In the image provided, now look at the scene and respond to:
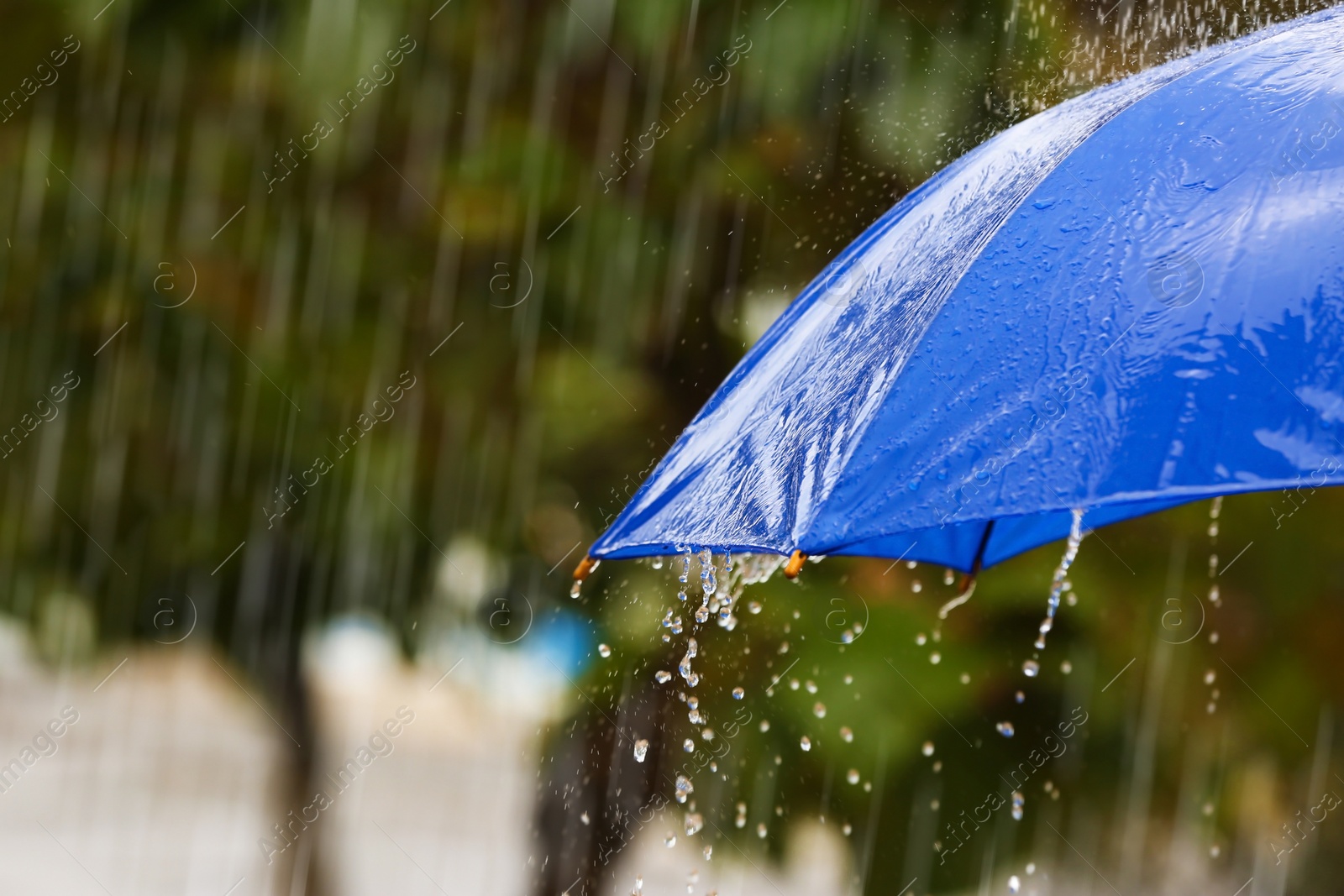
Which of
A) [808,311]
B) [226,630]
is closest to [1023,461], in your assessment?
[808,311]

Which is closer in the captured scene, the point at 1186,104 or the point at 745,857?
the point at 1186,104

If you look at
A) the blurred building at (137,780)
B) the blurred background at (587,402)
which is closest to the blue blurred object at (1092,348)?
the blurred background at (587,402)

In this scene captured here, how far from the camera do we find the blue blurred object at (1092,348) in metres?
1.31

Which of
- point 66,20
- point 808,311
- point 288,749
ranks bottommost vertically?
point 808,311

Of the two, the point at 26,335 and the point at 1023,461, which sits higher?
the point at 26,335

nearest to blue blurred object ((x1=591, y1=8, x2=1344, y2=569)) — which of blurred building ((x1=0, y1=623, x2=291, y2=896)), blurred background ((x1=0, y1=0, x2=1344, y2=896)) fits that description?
blurred background ((x1=0, y1=0, x2=1344, y2=896))

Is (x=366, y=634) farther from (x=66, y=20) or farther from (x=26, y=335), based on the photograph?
(x=66, y=20)

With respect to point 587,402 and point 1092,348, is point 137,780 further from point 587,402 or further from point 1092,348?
point 1092,348

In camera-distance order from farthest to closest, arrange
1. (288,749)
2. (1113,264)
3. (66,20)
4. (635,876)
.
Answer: (288,749) → (635,876) → (66,20) → (1113,264)

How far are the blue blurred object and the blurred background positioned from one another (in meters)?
1.79

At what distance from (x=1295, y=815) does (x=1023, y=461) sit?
357 centimetres

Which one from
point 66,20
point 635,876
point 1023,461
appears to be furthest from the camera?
point 635,876

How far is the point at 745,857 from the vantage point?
4312 mm

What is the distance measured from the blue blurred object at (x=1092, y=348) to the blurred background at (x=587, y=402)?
1.79 meters
